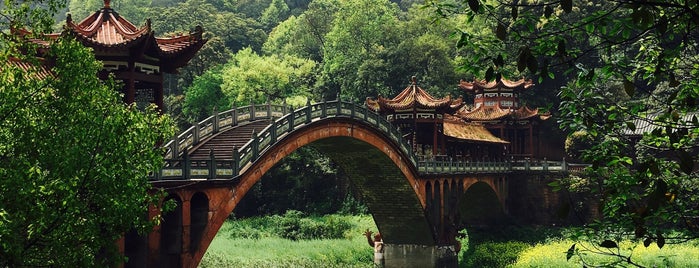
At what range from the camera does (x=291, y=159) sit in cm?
5462

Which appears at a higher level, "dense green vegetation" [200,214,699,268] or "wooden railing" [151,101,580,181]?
"wooden railing" [151,101,580,181]

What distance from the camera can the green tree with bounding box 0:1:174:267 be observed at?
31.4 ft

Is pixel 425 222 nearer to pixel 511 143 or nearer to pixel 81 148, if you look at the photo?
pixel 511 143

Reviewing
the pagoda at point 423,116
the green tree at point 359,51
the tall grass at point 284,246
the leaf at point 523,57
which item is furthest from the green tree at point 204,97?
the leaf at point 523,57

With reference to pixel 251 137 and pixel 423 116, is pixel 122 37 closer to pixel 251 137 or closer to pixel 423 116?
pixel 251 137

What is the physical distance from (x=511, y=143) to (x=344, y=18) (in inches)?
957

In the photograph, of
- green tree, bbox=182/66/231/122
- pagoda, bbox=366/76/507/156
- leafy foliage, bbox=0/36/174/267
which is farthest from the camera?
green tree, bbox=182/66/231/122

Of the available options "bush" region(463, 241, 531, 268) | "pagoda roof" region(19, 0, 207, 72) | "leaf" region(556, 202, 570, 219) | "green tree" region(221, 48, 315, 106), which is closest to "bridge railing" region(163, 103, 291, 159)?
"pagoda roof" region(19, 0, 207, 72)

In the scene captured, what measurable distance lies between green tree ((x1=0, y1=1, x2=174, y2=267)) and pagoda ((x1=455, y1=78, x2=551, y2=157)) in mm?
40154

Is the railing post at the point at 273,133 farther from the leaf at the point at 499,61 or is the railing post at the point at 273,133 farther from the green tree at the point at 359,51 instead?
the green tree at the point at 359,51

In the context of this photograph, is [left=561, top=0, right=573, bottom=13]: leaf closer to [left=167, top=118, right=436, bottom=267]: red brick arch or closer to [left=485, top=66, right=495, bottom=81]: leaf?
[left=485, top=66, right=495, bottom=81]: leaf

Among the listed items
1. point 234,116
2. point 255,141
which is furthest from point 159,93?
point 234,116

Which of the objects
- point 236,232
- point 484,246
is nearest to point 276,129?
point 484,246

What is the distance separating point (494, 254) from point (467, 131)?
28.8 ft
